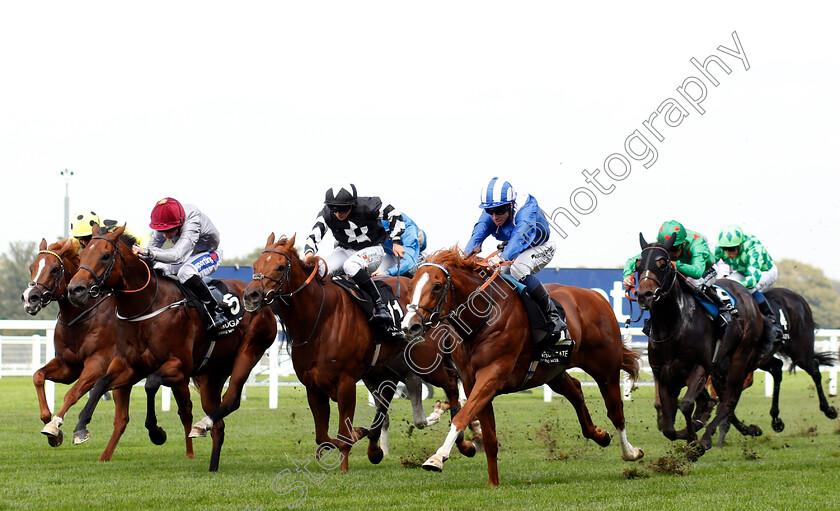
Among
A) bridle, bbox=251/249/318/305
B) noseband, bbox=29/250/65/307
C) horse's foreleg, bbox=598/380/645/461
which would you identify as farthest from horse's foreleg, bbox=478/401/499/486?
noseband, bbox=29/250/65/307

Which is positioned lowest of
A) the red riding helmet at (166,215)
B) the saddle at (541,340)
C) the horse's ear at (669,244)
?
the saddle at (541,340)

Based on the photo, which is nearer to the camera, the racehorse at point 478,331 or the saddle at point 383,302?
the racehorse at point 478,331

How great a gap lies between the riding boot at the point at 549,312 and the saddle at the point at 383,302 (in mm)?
1353

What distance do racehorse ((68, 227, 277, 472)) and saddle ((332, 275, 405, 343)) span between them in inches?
30.5

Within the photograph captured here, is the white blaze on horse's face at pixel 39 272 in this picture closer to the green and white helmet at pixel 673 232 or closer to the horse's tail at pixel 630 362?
the horse's tail at pixel 630 362

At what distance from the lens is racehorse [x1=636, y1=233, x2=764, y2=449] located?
8188mm

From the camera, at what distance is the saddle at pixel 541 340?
700 centimetres

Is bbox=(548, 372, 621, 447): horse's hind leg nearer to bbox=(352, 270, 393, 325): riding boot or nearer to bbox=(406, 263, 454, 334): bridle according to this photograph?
bbox=(352, 270, 393, 325): riding boot

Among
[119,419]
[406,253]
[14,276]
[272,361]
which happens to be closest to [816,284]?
[14,276]

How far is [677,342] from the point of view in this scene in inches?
337

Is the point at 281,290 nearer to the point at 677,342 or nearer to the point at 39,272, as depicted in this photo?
the point at 39,272

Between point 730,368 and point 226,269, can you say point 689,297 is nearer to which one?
point 730,368

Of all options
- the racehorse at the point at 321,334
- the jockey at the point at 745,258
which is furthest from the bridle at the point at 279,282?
the jockey at the point at 745,258

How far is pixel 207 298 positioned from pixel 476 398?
300 centimetres
